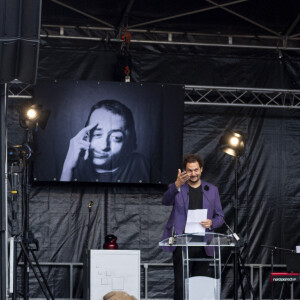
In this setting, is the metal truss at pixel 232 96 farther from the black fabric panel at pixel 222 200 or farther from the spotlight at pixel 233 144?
the spotlight at pixel 233 144

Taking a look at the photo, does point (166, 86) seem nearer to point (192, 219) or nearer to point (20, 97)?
point (20, 97)

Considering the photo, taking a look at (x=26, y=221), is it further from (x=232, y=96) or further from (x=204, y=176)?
(x=232, y=96)

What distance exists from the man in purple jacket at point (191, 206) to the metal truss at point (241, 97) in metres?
1.80

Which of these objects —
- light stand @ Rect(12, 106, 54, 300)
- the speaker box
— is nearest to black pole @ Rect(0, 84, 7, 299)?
the speaker box

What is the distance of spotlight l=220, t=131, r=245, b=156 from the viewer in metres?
7.70

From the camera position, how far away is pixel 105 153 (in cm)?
838

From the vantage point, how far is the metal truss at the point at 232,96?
8.27 m

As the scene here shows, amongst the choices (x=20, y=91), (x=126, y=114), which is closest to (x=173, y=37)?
(x=126, y=114)

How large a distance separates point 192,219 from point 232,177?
2.52 metres

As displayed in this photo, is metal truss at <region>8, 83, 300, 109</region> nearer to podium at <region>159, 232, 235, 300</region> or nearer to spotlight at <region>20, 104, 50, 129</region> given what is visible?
spotlight at <region>20, 104, 50, 129</region>

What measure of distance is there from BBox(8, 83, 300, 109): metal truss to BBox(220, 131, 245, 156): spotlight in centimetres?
60

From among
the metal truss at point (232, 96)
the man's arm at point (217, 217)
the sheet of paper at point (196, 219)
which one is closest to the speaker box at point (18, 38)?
the sheet of paper at point (196, 219)

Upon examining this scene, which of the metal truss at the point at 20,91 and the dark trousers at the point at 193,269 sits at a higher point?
the metal truss at the point at 20,91

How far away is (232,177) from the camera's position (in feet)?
28.3
